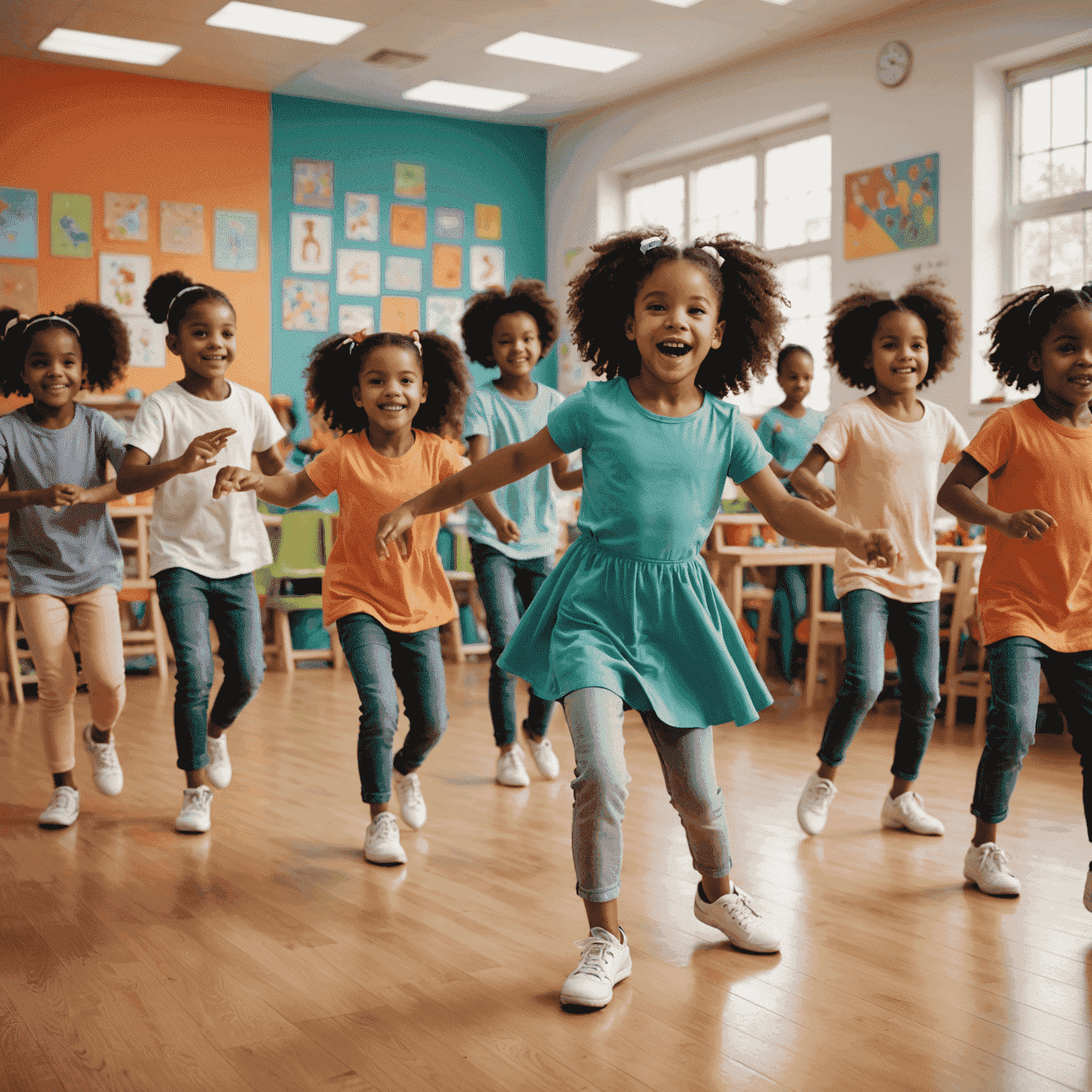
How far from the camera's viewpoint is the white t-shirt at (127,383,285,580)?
10.0 ft

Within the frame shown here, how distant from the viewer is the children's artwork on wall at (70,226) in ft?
23.3

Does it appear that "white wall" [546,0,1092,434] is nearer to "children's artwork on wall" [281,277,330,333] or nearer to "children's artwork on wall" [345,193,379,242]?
"children's artwork on wall" [345,193,379,242]

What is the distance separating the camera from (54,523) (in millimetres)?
3100

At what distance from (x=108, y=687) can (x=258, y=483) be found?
2.94 ft

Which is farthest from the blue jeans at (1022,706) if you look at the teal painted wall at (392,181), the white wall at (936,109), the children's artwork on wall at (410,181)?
the children's artwork on wall at (410,181)

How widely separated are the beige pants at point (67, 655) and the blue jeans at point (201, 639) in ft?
0.54

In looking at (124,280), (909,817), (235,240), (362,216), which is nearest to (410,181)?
(362,216)

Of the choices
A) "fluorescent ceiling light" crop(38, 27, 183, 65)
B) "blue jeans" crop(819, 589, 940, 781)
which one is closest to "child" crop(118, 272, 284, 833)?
"blue jeans" crop(819, 589, 940, 781)

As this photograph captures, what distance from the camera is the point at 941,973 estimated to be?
6.88ft

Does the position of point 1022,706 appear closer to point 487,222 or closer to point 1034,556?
point 1034,556

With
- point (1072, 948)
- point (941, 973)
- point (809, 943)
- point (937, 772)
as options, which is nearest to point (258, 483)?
point (809, 943)

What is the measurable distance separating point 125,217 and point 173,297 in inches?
174

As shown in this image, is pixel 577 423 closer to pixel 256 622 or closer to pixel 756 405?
pixel 256 622

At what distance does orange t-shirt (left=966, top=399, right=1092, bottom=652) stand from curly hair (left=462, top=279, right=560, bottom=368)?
1597 mm
